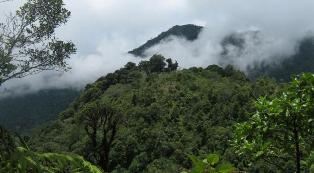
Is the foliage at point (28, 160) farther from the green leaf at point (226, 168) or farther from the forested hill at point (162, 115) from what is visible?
the forested hill at point (162, 115)

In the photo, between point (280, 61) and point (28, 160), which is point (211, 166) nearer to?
point (28, 160)

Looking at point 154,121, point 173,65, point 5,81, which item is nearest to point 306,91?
point 5,81

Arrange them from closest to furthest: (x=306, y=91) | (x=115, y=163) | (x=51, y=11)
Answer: (x=306, y=91) → (x=51, y=11) → (x=115, y=163)

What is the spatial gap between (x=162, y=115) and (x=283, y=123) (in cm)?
6876

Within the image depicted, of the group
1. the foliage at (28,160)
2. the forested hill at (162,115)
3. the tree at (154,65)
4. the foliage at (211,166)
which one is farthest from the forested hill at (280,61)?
the foliage at (211,166)

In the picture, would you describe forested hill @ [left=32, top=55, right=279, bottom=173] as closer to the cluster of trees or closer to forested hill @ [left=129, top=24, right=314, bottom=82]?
the cluster of trees

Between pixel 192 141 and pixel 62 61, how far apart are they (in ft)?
190

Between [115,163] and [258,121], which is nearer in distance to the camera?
[258,121]

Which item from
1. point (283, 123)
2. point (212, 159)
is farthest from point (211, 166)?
point (283, 123)

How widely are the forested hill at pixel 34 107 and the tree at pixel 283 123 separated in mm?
111130

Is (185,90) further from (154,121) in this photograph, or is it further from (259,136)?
(259,136)

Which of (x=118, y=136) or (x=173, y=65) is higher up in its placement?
(x=173, y=65)

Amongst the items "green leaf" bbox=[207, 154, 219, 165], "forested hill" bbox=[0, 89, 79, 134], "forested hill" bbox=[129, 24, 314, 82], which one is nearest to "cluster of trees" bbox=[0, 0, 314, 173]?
"green leaf" bbox=[207, 154, 219, 165]

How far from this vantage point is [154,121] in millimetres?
74250
